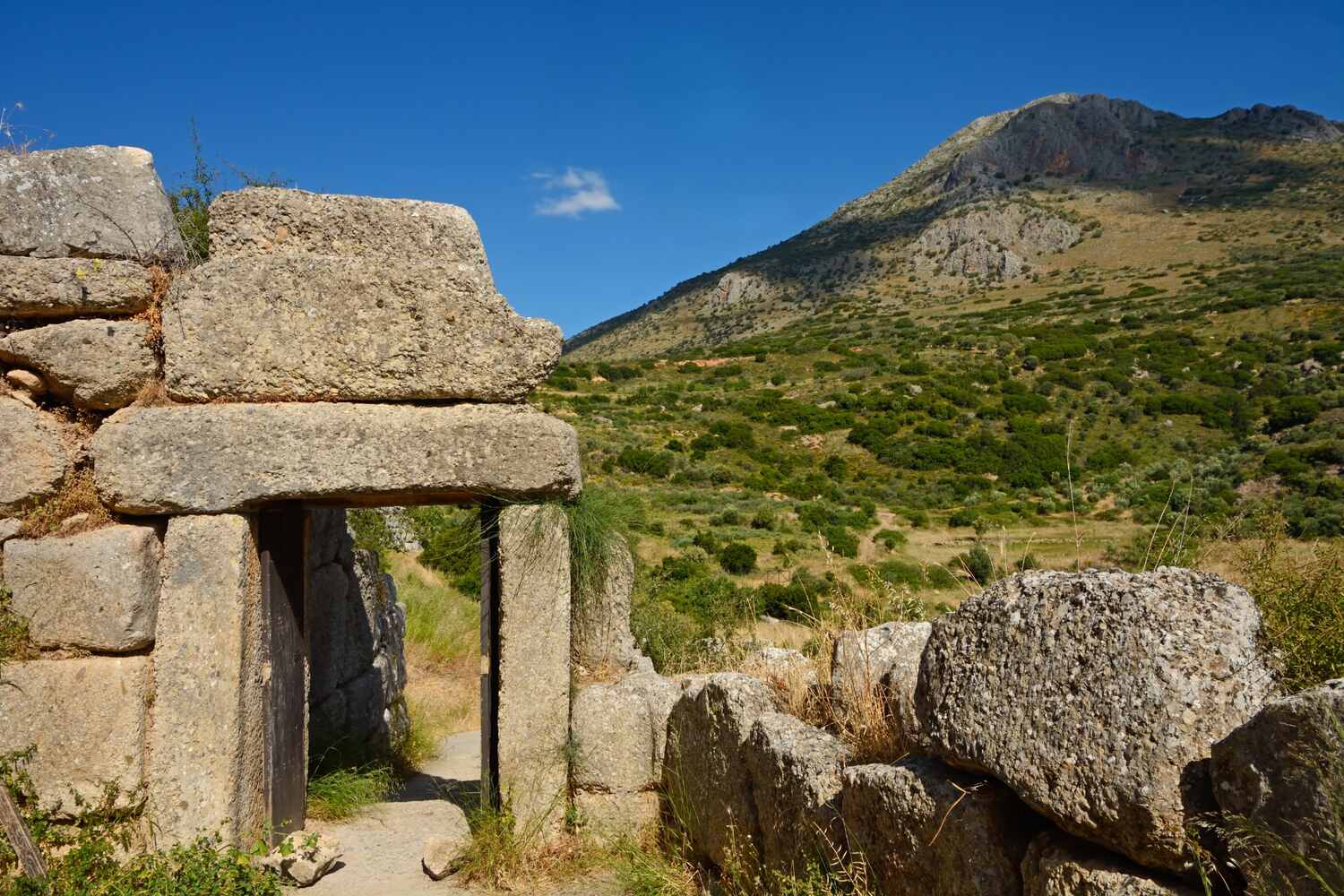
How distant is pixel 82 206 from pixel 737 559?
48.2ft

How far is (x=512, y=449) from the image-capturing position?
484 cm

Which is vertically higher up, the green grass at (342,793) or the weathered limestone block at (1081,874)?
the weathered limestone block at (1081,874)

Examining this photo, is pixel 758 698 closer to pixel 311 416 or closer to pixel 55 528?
pixel 311 416

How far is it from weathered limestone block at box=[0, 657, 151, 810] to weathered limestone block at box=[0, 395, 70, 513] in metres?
0.83

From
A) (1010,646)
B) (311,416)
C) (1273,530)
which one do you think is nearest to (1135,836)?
(1010,646)

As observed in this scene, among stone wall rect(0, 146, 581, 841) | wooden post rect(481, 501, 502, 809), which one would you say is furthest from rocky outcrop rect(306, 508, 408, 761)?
stone wall rect(0, 146, 581, 841)

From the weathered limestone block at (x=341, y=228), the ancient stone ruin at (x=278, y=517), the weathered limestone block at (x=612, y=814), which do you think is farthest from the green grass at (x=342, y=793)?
the weathered limestone block at (x=341, y=228)

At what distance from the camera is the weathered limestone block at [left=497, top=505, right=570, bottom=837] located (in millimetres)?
4918

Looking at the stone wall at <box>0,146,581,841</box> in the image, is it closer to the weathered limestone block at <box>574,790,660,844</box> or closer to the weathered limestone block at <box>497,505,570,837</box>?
the weathered limestone block at <box>497,505,570,837</box>

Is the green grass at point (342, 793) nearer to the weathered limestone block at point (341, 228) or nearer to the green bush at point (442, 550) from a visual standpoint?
the weathered limestone block at point (341, 228)

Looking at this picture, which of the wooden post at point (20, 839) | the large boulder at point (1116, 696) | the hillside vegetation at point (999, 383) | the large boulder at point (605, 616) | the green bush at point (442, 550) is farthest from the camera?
the hillside vegetation at point (999, 383)

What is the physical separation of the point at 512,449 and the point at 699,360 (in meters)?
41.2

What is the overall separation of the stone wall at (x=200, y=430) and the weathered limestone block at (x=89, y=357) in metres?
0.01

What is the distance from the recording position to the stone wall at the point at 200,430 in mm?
4438
